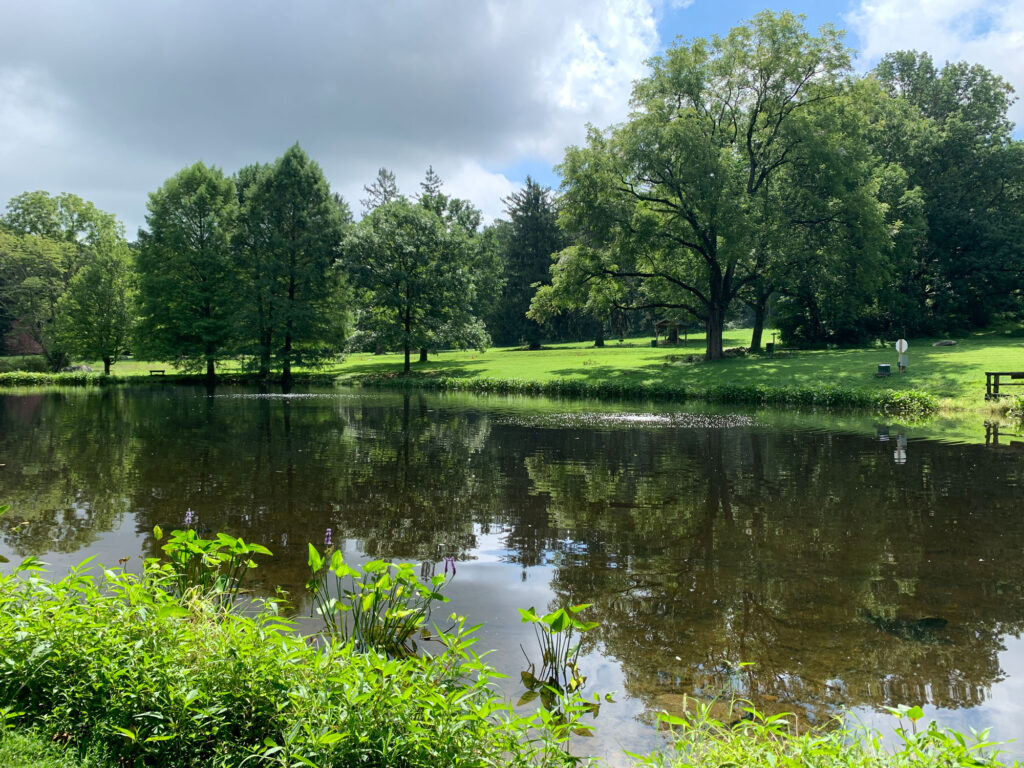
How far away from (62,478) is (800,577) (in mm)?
12562

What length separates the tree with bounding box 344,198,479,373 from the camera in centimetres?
4456

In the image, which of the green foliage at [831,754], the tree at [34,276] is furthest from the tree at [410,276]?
the green foliage at [831,754]

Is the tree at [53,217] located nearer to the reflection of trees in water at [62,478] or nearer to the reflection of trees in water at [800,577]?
the reflection of trees in water at [62,478]

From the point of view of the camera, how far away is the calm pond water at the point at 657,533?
5.19 m

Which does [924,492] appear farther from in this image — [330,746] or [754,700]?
[330,746]

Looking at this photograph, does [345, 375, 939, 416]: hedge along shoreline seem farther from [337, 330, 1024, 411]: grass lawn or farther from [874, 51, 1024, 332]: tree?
[874, 51, 1024, 332]: tree

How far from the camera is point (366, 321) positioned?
48.0 meters

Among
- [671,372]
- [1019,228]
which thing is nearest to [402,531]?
[671,372]

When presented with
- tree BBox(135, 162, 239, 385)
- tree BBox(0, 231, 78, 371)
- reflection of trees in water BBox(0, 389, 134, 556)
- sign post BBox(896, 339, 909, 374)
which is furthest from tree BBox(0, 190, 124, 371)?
sign post BBox(896, 339, 909, 374)

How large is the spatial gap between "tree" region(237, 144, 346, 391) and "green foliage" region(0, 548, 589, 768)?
40.4 metres

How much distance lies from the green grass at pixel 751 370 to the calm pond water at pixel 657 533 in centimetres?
871

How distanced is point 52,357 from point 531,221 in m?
42.6

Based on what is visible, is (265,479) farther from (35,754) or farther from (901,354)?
(901,354)

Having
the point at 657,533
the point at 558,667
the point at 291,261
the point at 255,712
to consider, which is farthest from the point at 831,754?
the point at 291,261
